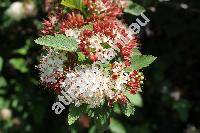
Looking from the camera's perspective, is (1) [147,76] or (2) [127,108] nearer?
(2) [127,108]

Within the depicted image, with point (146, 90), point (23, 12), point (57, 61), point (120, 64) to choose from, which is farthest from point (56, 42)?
point (146, 90)

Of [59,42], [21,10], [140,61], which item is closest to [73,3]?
[59,42]

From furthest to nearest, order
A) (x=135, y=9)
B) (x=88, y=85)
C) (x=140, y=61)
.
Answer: (x=135, y=9) → (x=140, y=61) → (x=88, y=85)

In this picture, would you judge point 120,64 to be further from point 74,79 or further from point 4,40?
point 4,40

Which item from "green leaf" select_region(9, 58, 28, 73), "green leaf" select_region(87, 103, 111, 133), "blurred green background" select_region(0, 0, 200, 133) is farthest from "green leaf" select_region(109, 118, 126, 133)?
"green leaf" select_region(87, 103, 111, 133)

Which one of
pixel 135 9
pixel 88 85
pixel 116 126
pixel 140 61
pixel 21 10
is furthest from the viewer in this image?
pixel 116 126

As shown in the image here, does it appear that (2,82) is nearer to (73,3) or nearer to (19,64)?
(19,64)
